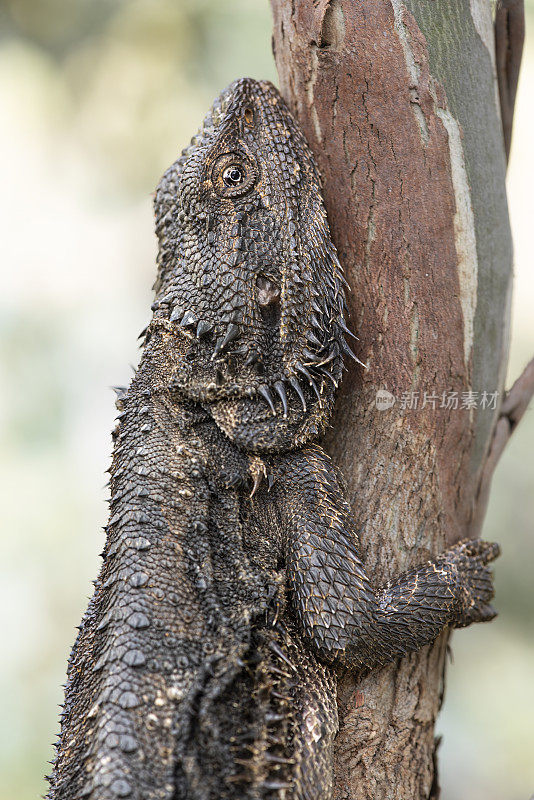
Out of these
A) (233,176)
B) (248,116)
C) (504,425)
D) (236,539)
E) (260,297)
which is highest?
(248,116)

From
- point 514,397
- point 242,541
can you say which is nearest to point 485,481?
point 514,397

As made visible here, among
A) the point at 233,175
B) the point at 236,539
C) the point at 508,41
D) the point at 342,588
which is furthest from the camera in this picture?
the point at 508,41

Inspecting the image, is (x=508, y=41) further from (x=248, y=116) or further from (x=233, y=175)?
(x=233, y=175)

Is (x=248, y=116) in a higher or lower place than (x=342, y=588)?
higher

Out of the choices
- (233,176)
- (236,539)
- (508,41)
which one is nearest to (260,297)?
(233,176)

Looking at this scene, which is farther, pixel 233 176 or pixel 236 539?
pixel 233 176

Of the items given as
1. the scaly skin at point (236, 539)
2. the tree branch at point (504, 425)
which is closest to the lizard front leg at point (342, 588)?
the scaly skin at point (236, 539)

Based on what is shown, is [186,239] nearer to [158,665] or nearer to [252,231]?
[252,231]

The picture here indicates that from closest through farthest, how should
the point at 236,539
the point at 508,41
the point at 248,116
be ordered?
the point at 236,539 < the point at 248,116 < the point at 508,41
